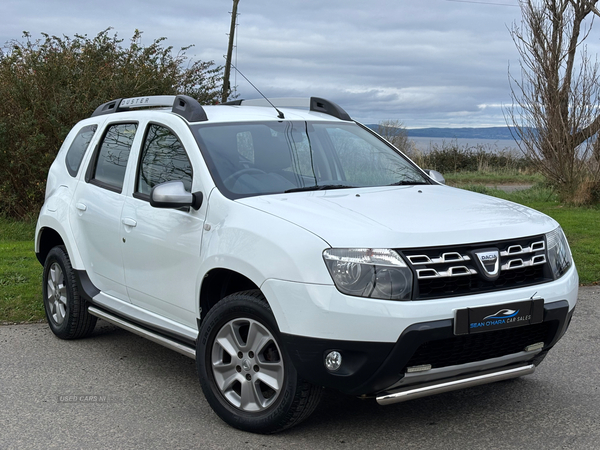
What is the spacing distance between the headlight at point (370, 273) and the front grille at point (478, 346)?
1.10ft

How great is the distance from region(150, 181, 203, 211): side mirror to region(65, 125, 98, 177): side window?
79.1 inches

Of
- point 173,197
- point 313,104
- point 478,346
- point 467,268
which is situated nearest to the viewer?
point 467,268

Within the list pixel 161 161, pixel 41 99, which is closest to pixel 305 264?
pixel 161 161

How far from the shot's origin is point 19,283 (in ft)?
26.3

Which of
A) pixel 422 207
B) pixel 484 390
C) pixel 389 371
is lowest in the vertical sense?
pixel 484 390

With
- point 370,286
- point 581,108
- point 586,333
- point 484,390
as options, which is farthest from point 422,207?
point 581,108

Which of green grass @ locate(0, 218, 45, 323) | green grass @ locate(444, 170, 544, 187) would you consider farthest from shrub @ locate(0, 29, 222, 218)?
green grass @ locate(444, 170, 544, 187)

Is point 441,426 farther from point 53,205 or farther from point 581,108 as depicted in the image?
point 581,108

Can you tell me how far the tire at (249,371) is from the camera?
3820mm

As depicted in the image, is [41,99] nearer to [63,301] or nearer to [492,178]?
[63,301]

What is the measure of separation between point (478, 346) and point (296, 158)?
1.82 meters

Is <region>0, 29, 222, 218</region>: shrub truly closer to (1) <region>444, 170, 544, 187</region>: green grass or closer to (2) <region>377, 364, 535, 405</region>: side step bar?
(2) <region>377, 364, 535, 405</region>: side step bar

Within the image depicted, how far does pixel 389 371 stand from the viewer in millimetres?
3582

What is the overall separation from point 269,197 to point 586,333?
338 centimetres
